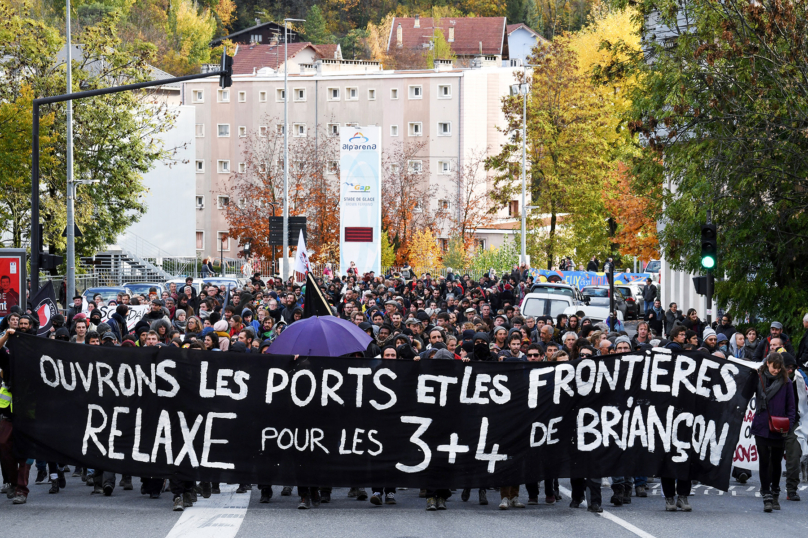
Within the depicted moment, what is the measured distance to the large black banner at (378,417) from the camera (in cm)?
1176

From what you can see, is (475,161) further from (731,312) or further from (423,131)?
(731,312)

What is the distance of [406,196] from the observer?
76625 millimetres

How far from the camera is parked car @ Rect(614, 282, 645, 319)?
147ft

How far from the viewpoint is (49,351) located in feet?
39.4

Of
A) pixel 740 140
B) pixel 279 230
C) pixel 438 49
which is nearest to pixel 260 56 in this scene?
pixel 438 49

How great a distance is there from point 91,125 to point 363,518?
37.3 m

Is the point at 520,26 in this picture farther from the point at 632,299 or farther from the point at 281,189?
the point at 632,299

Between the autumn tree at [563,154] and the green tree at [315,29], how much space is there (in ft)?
187

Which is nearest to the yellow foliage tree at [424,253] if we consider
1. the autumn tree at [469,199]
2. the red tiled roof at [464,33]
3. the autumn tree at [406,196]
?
the autumn tree at [406,196]

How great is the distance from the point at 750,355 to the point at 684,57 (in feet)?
25.6

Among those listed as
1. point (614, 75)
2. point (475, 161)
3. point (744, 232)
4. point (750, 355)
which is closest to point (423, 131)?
point (475, 161)

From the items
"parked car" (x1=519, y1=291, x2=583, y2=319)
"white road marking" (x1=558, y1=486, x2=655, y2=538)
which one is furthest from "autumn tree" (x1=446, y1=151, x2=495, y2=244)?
"white road marking" (x1=558, y1=486, x2=655, y2=538)

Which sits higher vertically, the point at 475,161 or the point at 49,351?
the point at 475,161

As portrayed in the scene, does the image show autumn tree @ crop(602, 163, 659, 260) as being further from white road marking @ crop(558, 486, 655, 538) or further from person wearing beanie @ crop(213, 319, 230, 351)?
white road marking @ crop(558, 486, 655, 538)
